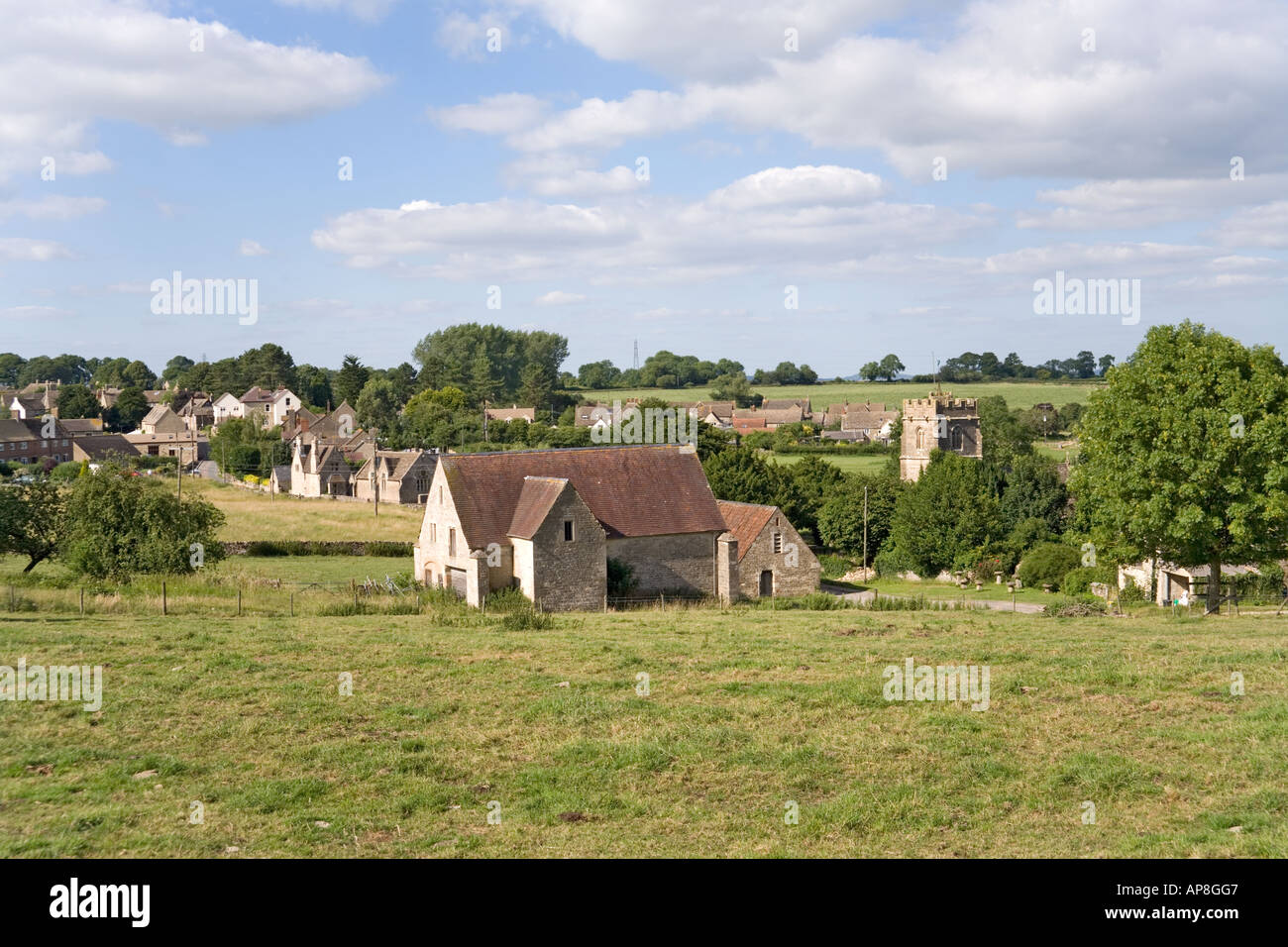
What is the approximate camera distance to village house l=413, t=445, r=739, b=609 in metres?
38.3

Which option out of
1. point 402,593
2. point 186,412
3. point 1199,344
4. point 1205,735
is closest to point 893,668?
point 1205,735

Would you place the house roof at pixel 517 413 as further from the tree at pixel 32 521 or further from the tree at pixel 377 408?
the tree at pixel 32 521

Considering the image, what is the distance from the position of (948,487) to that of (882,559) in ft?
19.0

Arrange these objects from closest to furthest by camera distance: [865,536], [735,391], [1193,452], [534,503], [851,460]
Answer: [1193,452], [534,503], [865,536], [851,460], [735,391]

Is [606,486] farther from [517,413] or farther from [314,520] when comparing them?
[517,413]

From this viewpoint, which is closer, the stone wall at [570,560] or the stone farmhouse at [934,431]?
the stone wall at [570,560]

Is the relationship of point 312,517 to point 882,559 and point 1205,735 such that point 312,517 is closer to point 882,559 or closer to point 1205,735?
point 882,559

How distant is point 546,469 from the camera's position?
42188 mm

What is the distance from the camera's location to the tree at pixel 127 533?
36938 millimetres

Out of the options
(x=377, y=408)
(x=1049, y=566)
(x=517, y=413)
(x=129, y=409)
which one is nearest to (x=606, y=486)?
(x=1049, y=566)

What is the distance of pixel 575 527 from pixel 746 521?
31.8 ft

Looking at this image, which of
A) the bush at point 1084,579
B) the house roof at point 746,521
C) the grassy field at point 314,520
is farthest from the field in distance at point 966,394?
the house roof at point 746,521

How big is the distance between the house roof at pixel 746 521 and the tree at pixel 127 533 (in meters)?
21.5

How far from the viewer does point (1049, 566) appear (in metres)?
53.8
